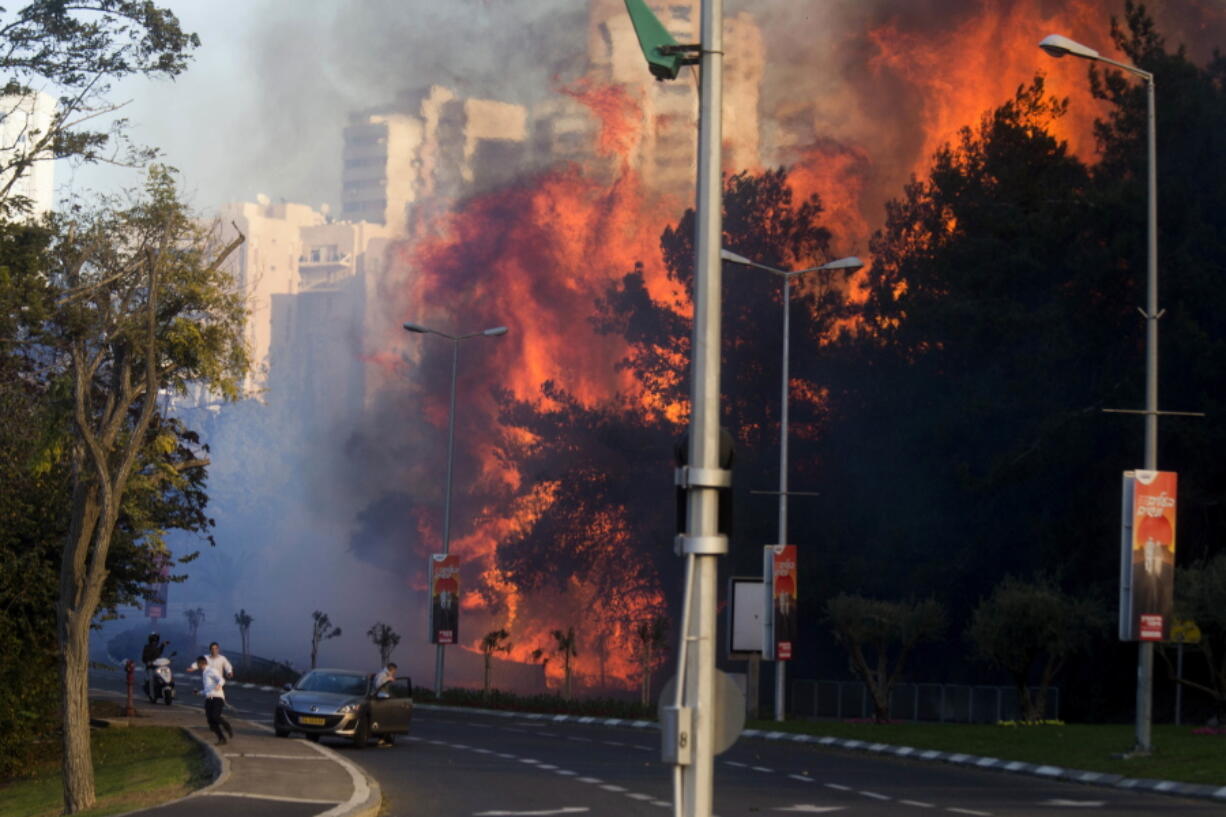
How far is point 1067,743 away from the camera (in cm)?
3080

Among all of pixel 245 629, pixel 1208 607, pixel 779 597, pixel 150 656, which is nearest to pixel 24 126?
pixel 779 597

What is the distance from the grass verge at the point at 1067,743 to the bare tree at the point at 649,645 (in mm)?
10528

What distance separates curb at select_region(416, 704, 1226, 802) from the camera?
23000 mm

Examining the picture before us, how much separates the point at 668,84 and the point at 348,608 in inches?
1741

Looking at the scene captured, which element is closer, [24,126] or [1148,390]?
[24,126]

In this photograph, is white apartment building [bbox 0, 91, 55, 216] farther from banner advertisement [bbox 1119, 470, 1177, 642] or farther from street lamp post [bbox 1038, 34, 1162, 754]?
banner advertisement [bbox 1119, 470, 1177, 642]

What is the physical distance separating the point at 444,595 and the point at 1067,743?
25836 mm

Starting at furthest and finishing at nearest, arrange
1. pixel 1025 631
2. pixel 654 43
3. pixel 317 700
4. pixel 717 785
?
1. pixel 1025 631
2. pixel 317 700
3. pixel 717 785
4. pixel 654 43

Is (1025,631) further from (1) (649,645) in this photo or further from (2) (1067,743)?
(1) (649,645)

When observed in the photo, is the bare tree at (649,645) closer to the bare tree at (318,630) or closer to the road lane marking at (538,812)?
the bare tree at (318,630)

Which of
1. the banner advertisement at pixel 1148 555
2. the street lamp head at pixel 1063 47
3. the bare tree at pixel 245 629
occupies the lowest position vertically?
the bare tree at pixel 245 629

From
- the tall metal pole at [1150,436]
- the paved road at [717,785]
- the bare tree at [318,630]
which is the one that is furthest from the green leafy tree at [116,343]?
the bare tree at [318,630]

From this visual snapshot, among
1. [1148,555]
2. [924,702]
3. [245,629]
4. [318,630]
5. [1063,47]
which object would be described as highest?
[1063,47]

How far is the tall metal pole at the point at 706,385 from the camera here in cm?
1143
